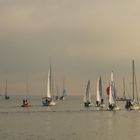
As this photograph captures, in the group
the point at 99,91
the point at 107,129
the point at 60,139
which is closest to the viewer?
the point at 60,139

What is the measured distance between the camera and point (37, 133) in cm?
6231

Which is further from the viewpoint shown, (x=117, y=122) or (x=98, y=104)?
(x=98, y=104)

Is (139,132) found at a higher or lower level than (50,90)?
lower

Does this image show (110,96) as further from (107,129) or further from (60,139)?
(60,139)

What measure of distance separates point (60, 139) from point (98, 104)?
260ft

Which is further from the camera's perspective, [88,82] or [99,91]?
[88,82]

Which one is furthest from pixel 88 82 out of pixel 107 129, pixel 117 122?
pixel 107 129

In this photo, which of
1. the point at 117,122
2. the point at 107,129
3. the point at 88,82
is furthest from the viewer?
the point at 88,82

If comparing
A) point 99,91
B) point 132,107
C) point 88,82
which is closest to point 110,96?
point 132,107

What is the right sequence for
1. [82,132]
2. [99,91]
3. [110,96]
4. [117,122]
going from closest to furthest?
[82,132] < [117,122] < [110,96] < [99,91]

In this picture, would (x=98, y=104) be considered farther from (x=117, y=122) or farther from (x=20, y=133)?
(x=20, y=133)

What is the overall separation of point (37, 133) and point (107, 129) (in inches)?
Answer: 449

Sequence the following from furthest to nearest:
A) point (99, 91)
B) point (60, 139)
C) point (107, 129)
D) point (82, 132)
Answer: point (99, 91)
point (107, 129)
point (82, 132)
point (60, 139)

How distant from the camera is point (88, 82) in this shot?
457ft
